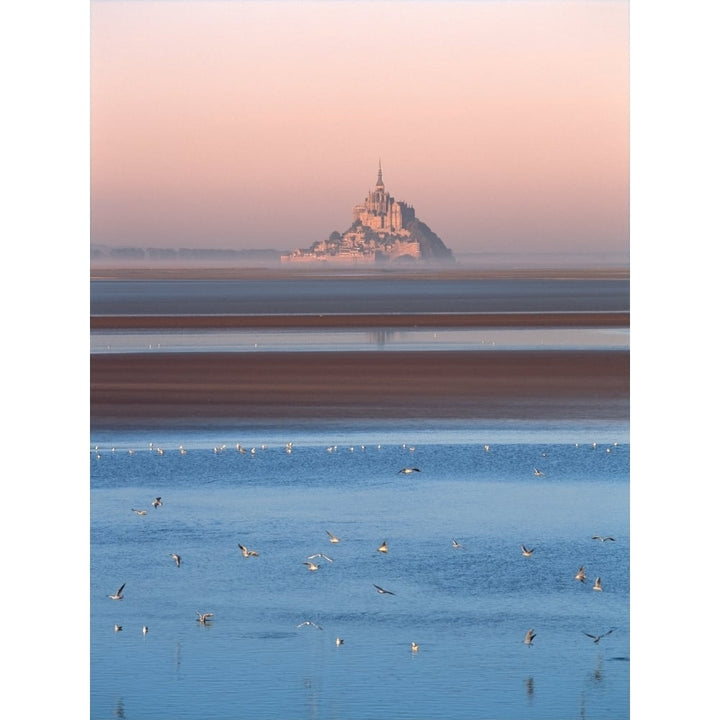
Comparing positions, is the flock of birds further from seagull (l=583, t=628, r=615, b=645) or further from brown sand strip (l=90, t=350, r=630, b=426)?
brown sand strip (l=90, t=350, r=630, b=426)

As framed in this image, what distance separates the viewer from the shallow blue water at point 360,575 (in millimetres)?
7996

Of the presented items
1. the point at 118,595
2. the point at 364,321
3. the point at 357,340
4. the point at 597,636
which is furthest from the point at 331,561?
the point at 364,321

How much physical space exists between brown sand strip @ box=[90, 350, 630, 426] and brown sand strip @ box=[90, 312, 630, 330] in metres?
Result: 6.32

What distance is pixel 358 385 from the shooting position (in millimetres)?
18016

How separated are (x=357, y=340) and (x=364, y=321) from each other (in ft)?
17.8

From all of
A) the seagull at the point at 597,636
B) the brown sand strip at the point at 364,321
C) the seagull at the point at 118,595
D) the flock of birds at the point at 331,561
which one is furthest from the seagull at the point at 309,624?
the brown sand strip at the point at 364,321

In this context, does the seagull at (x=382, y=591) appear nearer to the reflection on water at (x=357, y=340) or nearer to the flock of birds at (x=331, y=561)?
the flock of birds at (x=331, y=561)

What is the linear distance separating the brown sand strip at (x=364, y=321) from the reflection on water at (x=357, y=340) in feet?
4.16

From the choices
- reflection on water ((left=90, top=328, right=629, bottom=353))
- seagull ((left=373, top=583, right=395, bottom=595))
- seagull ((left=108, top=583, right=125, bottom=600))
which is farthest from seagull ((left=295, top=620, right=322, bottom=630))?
reflection on water ((left=90, top=328, right=629, bottom=353))

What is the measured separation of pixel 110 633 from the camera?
9.17 meters

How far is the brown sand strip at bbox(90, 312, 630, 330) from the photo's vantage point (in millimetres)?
28016
